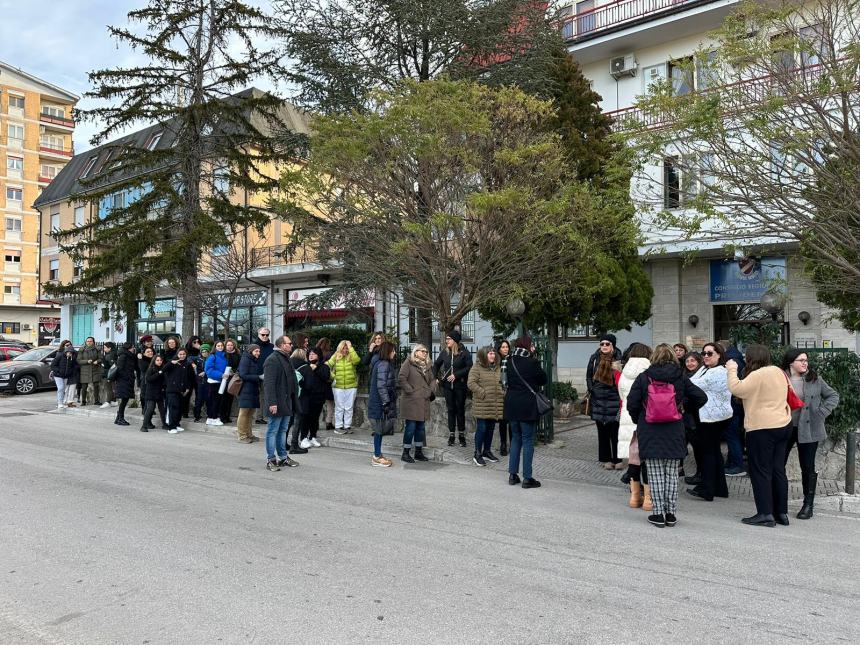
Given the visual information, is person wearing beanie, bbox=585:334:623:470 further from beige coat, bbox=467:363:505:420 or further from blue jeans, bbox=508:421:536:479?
blue jeans, bbox=508:421:536:479

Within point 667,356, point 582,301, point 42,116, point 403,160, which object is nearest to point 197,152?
point 403,160

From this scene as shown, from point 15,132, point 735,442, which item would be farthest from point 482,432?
point 15,132

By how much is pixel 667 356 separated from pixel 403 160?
5731mm

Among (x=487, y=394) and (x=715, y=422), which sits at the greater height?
(x=487, y=394)

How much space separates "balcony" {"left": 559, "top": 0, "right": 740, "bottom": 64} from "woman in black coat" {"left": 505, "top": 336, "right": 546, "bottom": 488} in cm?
1270

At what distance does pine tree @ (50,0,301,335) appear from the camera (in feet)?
57.0

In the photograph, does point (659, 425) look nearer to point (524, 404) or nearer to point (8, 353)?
point (524, 404)

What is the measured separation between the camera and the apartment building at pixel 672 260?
1670cm

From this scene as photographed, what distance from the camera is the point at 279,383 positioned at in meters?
8.94

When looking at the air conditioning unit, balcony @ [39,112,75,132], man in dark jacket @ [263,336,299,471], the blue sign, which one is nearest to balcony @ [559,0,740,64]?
the air conditioning unit

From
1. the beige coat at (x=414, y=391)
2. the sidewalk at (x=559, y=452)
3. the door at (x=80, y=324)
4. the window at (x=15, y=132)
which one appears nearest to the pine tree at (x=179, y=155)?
the sidewalk at (x=559, y=452)

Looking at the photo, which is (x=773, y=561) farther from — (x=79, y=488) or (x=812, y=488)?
(x=79, y=488)

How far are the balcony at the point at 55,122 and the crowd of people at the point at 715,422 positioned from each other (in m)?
65.4

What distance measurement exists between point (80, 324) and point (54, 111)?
33.0 meters
